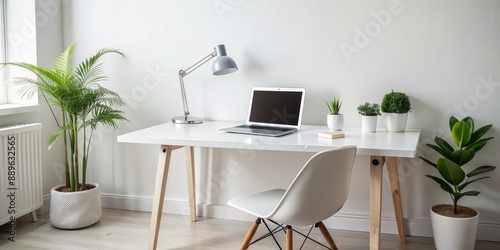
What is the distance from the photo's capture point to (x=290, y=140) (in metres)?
2.47

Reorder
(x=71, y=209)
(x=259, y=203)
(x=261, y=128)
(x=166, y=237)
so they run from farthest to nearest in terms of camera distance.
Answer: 1. (x=71, y=209)
2. (x=166, y=237)
3. (x=261, y=128)
4. (x=259, y=203)

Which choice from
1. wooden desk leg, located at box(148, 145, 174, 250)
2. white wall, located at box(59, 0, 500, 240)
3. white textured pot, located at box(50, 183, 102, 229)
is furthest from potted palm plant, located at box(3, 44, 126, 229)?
wooden desk leg, located at box(148, 145, 174, 250)

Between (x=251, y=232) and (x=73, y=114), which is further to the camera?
(x=73, y=114)

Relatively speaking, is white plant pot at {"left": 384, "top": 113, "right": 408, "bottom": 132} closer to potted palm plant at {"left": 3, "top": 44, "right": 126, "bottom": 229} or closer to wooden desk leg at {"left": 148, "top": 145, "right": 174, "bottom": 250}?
wooden desk leg at {"left": 148, "top": 145, "right": 174, "bottom": 250}

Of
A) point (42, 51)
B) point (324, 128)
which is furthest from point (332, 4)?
point (42, 51)

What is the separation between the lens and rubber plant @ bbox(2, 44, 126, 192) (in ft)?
10.0

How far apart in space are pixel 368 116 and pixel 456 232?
0.76 m

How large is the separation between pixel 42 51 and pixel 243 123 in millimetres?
1473

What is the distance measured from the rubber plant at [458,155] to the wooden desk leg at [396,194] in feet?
0.64

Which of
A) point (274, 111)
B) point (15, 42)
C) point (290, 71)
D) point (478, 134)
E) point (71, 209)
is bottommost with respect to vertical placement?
point (71, 209)

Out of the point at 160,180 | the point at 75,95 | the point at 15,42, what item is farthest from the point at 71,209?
the point at 15,42

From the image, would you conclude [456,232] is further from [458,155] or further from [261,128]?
[261,128]

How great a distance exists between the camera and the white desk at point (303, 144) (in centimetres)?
226

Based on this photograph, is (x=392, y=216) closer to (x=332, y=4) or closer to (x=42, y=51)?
(x=332, y=4)
